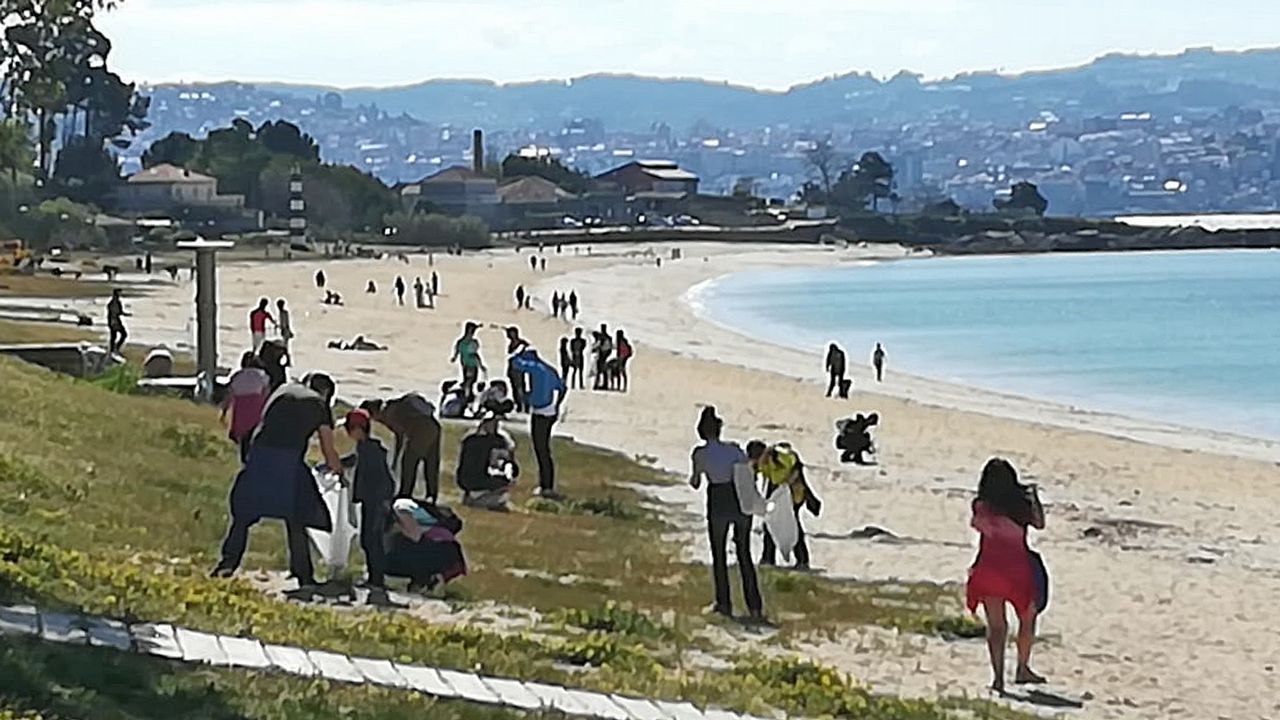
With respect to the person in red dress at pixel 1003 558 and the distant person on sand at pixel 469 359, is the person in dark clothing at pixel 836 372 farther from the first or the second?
the person in red dress at pixel 1003 558

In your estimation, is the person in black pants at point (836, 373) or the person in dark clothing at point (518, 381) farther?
the person in black pants at point (836, 373)

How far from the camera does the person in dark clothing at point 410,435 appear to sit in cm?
1393

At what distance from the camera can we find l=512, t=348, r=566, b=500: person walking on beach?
16656 mm

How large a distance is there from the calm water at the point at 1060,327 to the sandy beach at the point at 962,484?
2.93 metres

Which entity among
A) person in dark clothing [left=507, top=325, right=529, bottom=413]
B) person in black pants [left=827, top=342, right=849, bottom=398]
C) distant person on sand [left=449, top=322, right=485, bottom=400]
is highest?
person in dark clothing [left=507, top=325, right=529, bottom=413]

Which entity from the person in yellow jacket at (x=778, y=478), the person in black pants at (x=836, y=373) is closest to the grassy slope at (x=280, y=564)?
the person in yellow jacket at (x=778, y=478)

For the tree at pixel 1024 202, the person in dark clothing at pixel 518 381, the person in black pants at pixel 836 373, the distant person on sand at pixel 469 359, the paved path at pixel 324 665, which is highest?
the paved path at pixel 324 665

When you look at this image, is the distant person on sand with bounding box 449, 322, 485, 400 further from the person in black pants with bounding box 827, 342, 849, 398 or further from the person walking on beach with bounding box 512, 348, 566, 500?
the person in black pants with bounding box 827, 342, 849, 398

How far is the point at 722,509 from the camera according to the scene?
11.8 m

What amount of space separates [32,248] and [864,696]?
7844cm

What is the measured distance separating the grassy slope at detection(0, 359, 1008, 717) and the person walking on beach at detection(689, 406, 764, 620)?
24 cm

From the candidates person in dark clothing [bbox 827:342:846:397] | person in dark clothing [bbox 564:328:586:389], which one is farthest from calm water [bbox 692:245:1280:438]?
person in dark clothing [bbox 564:328:586:389]

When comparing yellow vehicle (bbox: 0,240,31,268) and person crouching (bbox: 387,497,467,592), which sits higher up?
person crouching (bbox: 387,497,467,592)

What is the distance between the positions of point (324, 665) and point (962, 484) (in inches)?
632
